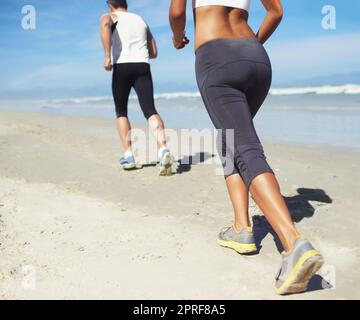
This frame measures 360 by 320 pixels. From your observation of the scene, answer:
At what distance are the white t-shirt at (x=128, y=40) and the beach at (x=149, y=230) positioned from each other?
128 cm

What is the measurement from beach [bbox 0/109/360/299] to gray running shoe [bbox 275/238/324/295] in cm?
9

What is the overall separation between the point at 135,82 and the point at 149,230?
2541 mm

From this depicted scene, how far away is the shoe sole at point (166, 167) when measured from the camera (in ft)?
17.0

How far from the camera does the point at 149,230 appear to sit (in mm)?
3375

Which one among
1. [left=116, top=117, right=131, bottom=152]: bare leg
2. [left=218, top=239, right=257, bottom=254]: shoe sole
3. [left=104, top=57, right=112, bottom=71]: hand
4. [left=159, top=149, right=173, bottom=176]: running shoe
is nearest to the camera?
[left=218, top=239, right=257, bottom=254]: shoe sole

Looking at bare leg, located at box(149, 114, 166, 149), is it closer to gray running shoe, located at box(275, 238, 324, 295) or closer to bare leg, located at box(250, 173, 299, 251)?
bare leg, located at box(250, 173, 299, 251)

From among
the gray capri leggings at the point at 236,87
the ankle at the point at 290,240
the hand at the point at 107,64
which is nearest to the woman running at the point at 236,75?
the gray capri leggings at the point at 236,87

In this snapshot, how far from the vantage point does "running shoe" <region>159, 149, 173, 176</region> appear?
5.19m

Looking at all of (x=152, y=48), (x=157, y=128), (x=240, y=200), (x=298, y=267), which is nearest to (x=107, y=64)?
(x=152, y=48)

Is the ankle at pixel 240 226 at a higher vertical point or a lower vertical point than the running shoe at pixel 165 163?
higher

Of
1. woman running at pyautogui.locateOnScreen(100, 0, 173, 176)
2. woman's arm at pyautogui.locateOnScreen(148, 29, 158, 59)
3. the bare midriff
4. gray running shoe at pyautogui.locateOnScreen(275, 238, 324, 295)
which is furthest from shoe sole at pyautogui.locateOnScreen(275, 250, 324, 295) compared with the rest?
woman's arm at pyautogui.locateOnScreen(148, 29, 158, 59)

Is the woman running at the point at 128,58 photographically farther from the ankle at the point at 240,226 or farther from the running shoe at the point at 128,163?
the ankle at the point at 240,226

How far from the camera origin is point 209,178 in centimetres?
509

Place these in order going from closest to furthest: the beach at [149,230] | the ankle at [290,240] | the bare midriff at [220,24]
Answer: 1. the ankle at [290,240]
2. the beach at [149,230]
3. the bare midriff at [220,24]
